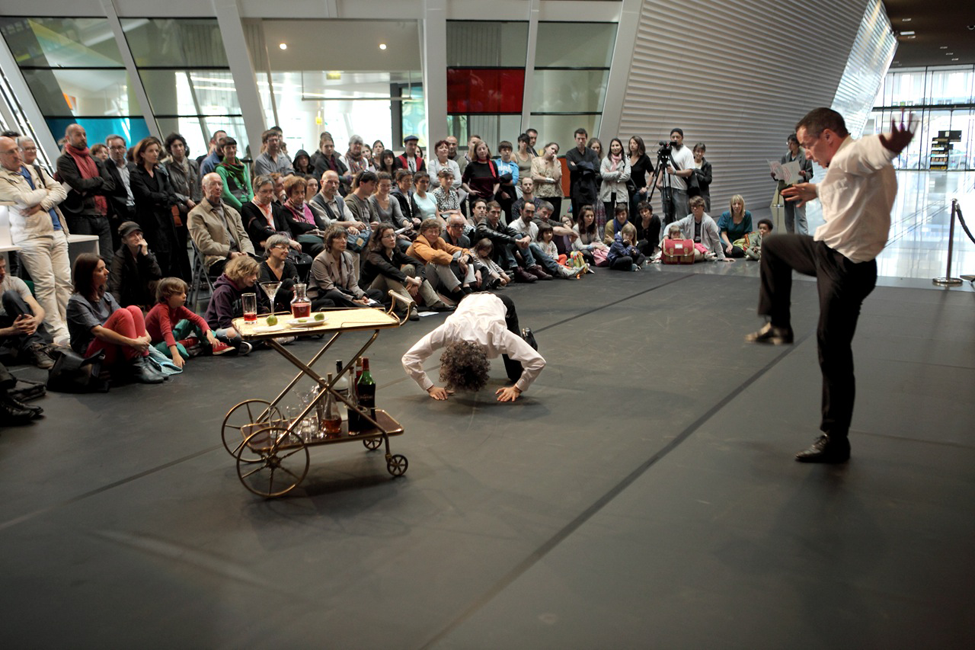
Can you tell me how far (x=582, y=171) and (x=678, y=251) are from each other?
179cm

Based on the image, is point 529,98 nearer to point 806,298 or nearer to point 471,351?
point 806,298

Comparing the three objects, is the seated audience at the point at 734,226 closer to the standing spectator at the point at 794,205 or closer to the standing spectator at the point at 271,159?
the standing spectator at the point at 794,205

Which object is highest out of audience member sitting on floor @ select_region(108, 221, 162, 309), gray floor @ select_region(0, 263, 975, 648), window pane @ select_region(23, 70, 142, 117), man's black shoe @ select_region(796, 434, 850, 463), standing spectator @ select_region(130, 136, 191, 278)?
window pane @ select_region(23, 70, 142, 117)

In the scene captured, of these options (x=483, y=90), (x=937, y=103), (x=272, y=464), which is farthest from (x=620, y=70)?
(x=937, y=103)

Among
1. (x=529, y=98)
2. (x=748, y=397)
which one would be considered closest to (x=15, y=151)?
(x=748, y=397)

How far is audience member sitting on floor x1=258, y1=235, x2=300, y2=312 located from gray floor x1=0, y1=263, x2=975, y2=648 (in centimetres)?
161

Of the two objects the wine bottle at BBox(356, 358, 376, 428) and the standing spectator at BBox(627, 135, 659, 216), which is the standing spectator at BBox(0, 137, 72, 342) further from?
the standing spectator at BBox(627, 135, 659, 216)

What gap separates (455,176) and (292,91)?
4.51m

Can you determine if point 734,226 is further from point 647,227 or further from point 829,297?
point 829,297

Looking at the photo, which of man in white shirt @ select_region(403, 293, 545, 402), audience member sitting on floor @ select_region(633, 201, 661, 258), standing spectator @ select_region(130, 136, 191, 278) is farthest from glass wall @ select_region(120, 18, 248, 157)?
man in white shirt @ select_region(403, 293, 545, 402)

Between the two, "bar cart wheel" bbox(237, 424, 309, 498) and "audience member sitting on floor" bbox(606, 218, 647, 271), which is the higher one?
"audience member sitting on floor" bbox(606, 218, 647, 271)

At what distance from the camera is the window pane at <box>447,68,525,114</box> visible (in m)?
13.1

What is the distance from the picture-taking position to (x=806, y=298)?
8453mm

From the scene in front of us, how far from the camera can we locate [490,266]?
9.41 metres
